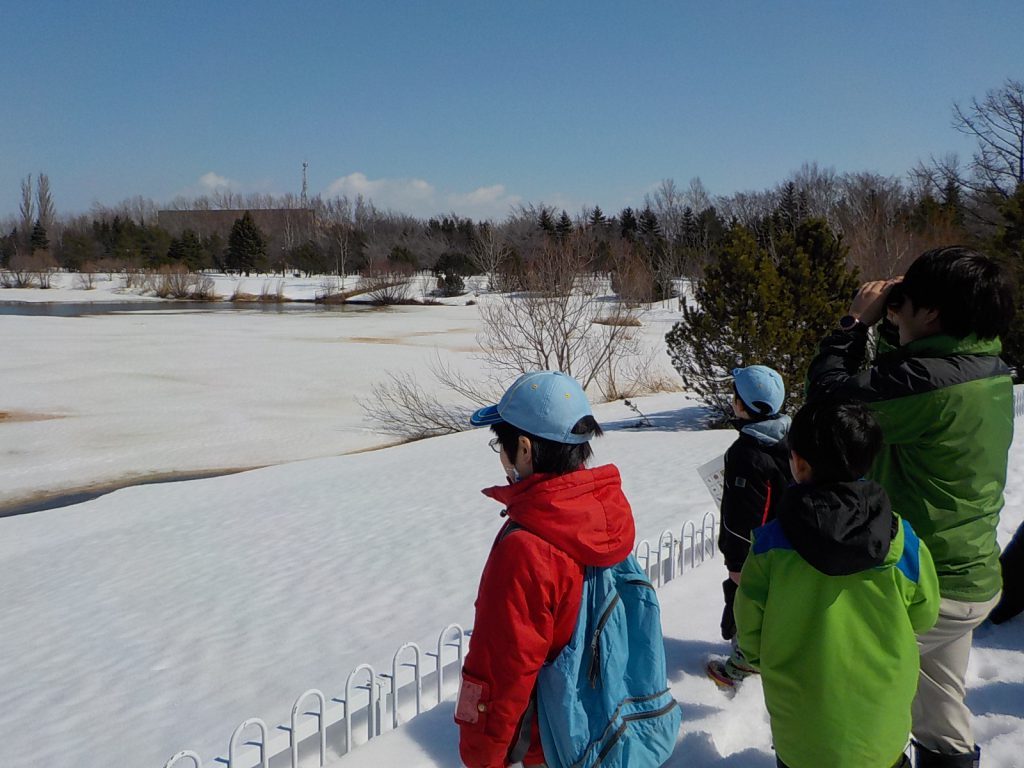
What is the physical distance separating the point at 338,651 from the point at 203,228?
12755cm

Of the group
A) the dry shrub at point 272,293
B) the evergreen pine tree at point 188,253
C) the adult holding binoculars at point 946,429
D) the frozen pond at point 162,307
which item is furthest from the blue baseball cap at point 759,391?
the evergreen pine tree at point 188,253

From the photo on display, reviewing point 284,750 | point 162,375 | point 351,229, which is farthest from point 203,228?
point 284,750

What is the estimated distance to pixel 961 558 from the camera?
256 cm

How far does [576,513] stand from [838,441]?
735mm

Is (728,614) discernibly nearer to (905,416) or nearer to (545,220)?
(905,416)

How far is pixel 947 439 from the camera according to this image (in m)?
2.49

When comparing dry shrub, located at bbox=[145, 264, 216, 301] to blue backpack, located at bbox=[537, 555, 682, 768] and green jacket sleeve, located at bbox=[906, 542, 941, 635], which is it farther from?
green jacket sleeve, located at bbox=[906, 542, 941, 635]

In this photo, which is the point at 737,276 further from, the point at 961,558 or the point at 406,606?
the point at 961,558

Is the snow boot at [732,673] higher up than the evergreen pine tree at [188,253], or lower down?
lower down

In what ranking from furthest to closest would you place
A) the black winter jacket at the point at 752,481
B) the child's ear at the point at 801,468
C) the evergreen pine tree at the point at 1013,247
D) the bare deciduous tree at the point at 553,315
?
the bare deciduous tree at the point at 553,315, the evergreen pine tree at the point at 1013,247, the black winter jacket at the point at 752,481, the child's ear at the point at 801,468

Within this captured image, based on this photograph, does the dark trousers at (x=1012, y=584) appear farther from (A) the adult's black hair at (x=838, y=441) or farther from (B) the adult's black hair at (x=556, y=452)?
(B) the adult's black hair at (x=556, y=452)

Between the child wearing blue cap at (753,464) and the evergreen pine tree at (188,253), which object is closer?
the child wearing blue cap at (753,464)

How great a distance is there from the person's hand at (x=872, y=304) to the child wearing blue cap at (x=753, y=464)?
28.4 inches

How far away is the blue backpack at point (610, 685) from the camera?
81.4 inches
